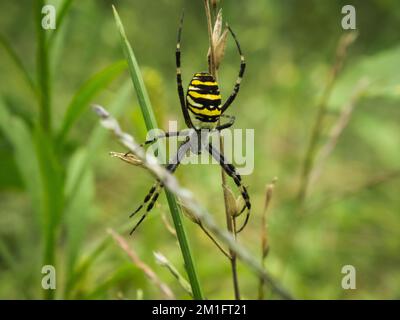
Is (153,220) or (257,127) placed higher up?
(257,127)

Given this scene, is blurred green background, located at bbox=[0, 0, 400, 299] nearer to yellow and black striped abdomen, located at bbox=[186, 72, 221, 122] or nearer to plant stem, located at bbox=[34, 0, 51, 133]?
plant stem, located at bbox=[34, 0, 51, 133]

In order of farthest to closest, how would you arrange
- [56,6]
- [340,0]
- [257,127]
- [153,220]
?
1. [257,127]
2. [340,0]
3. [153,220]
4. [56,6]

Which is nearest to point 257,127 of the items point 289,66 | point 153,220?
point 289,66

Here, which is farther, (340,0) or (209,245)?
(340,0)

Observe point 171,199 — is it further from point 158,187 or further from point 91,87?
point 91,87

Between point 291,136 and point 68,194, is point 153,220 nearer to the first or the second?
point 68,194

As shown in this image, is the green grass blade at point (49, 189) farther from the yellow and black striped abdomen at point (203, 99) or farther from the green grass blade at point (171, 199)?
the green grass blade at point (171, 199)
